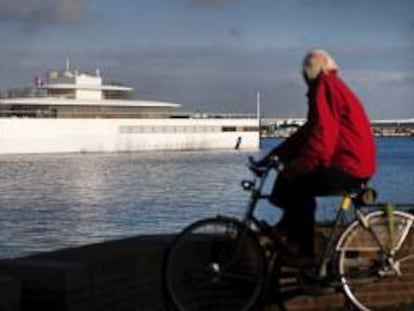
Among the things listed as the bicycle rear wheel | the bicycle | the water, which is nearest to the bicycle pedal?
the bicycle

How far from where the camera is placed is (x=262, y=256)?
553cm

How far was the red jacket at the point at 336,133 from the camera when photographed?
543 centimetres

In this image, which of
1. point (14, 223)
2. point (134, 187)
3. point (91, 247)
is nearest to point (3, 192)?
point (134, 187)

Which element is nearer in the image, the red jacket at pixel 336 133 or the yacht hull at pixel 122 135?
the red jacket at pixel 336 133

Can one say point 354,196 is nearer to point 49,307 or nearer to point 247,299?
point 247,299

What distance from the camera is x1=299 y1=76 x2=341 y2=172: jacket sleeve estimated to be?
5418 millimetres

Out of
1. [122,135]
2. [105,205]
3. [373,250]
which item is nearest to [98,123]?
[122,135]

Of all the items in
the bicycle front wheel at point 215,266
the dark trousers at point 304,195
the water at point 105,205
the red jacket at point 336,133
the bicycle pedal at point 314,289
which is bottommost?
the water at point 105,205

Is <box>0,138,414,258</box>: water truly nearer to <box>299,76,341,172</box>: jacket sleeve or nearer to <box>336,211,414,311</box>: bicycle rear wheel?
<box>336,211,414,311</box>: bicycle rear wheel

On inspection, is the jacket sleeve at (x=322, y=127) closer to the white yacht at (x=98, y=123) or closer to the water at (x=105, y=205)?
the water at (x=105, y=205)

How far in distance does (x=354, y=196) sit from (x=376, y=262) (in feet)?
1.63

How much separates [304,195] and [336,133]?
0.42 metres

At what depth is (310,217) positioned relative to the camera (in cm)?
564

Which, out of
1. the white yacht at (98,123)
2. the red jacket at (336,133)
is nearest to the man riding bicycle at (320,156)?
the red jacket at (336,133)
